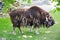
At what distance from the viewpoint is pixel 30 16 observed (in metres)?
1.70

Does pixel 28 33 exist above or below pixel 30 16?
below

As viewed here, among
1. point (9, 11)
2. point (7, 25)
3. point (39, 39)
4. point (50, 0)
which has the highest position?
point (50, 0)

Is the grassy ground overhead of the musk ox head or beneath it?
beneath

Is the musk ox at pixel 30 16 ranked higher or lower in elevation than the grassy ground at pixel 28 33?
higher

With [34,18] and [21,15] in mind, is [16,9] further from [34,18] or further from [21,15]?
[34,18]

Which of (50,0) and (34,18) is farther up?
(50,0)

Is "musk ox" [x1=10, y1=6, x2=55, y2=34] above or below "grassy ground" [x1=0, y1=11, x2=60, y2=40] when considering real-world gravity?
above

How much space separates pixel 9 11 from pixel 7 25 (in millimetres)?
139

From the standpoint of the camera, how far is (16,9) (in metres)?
1.70

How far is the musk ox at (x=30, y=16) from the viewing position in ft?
5.57

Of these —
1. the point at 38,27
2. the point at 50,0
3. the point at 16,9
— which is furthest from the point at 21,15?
the point at 50,0

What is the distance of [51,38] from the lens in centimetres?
173

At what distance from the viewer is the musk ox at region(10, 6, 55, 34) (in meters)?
1.70

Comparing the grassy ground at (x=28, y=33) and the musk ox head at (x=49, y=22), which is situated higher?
the musk ox head at (x=49, y=22)
